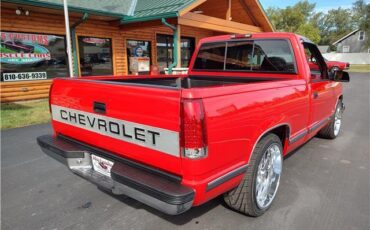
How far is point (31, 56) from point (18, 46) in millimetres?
Result: 501

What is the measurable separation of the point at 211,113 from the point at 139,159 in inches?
30.1

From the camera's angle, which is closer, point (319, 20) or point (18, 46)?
point (18, 46)

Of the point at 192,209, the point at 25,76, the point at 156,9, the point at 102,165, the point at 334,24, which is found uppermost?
the point at 334,24

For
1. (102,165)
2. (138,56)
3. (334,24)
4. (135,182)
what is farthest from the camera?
(334,24)

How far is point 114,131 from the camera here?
7.99 feet

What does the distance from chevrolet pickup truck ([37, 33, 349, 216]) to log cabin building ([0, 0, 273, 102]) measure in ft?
22.1

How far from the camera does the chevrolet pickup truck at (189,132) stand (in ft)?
6.46

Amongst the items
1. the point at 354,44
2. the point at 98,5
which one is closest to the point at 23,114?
the point at 98,5

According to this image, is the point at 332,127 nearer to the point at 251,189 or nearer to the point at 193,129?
the point at 251,189

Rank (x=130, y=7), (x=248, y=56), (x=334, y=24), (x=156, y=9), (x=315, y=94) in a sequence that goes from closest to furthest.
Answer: (x=315, y=94) → (x=248, y=56) → (x=156, y=9) → (x=130, y=7) → (x=334, y=24)

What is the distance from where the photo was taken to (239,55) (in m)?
4.10

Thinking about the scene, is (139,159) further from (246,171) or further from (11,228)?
(11,228)

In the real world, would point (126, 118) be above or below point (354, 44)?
below

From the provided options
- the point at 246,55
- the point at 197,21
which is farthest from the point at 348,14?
the point at 246,55
